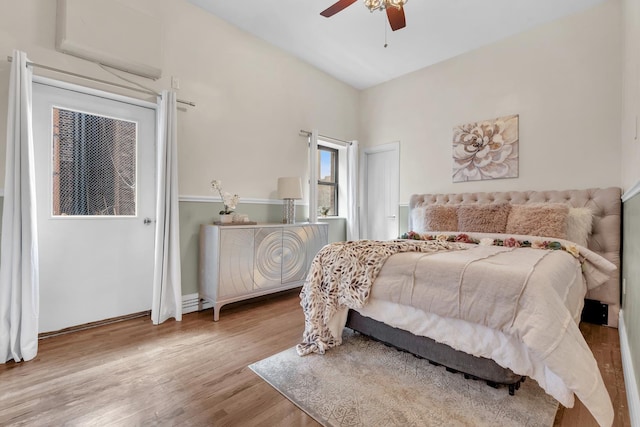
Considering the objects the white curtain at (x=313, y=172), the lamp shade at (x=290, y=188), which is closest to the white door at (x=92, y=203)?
the lamp shade at (x=290, y=188)

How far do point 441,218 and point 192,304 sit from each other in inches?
113

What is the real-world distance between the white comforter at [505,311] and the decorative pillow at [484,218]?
101 centimetres

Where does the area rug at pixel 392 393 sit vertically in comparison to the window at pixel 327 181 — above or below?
below

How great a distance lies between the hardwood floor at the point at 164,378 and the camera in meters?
1.50

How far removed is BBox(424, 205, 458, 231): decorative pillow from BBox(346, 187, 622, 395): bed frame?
370 millimetres

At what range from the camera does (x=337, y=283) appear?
2.17 metres

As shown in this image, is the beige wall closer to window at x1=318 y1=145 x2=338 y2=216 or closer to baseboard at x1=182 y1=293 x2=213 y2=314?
baseboard at x1=182 y1=293 x2=213 y2=314

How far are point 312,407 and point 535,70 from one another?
4014mm

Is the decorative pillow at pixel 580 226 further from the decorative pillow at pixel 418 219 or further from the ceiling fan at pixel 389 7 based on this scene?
the ceiling fan at pixel 389 7

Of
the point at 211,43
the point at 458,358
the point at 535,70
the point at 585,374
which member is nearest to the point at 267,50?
the point at 211,43

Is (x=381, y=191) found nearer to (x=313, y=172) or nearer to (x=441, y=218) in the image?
(x=313, y=172)

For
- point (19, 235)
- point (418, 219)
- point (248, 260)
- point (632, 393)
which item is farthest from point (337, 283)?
point (19, 235)

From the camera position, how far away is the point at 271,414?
1.52 meters

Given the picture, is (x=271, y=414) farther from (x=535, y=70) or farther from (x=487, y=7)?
(x=535, y=70)
